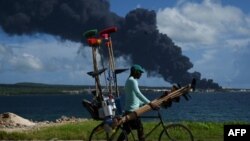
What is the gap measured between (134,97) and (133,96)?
36 millimetres

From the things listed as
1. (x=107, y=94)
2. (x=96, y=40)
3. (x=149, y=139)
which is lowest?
(x=149, y=139)

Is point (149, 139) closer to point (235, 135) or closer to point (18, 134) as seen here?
point (18, 134)

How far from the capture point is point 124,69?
15383 mm

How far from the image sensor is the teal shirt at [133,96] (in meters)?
14.6

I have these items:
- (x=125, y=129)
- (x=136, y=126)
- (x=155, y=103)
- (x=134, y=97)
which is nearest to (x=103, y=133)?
(x=125, y=129)

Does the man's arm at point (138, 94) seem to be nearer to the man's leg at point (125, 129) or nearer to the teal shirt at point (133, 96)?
the teal shirt at point (133, 96)

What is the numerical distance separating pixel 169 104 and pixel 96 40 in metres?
2.50

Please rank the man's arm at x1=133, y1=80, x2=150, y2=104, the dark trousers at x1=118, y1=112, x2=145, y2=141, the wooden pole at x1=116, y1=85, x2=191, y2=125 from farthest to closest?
the dark trousers at x1=118, y1=112, x2=145, y2=141 → the wooden pole at x1=116, y1=85, x2=191, y2=125 → the man's arm at x1=133, y1=80, x2=150, y2=104

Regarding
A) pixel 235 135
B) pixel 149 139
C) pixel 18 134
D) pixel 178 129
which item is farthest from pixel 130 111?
pixel 18 134

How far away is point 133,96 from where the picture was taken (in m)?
14.7

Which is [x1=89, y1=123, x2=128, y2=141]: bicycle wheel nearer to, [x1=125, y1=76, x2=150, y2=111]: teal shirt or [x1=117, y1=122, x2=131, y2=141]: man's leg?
[x1=117, y1=122, x2=131, y2=141]: man's leg

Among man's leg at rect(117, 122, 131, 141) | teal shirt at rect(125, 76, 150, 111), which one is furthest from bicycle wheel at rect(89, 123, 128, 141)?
teal shirt at rect(125, 76, 150, 111)

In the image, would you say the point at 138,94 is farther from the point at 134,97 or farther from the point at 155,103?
the point at 155,103

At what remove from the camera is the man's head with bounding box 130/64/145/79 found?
48.5ft
